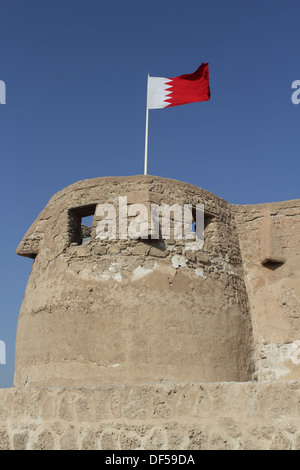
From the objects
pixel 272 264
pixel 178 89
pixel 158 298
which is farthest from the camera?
pixel 178 89

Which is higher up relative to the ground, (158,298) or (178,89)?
(178,89)

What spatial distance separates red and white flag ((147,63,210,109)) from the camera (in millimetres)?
10441

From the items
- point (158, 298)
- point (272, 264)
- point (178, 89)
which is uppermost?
point (178, 89)

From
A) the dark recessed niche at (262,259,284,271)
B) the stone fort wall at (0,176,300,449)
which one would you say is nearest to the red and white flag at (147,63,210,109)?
the stone fort wall at (0,176,300,449)

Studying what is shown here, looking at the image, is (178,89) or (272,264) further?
(178,89)

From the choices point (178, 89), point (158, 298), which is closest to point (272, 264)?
point (158, 298)

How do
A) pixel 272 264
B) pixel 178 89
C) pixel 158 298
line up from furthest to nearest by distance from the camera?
pixel 178 89, pixel 272 264, pixel 158 298

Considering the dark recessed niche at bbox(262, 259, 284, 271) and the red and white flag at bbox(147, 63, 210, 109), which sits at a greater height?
the red and white flag at bbox(147, 63, 210, 109)

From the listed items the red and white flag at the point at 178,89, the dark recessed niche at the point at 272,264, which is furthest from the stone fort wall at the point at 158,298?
the red and white flag at the point at 178,89

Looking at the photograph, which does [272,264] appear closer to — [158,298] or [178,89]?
[158,298]

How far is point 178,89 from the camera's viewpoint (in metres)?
10.5

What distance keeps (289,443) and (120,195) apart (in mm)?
5633

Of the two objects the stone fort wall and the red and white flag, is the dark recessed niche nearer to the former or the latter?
the stone fort wall
